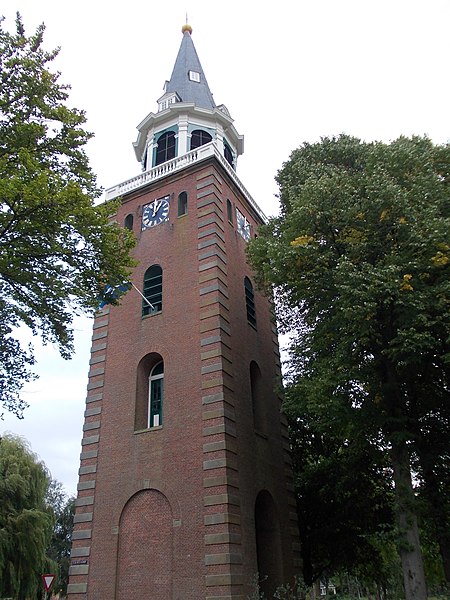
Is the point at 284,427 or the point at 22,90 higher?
the point at 22,90

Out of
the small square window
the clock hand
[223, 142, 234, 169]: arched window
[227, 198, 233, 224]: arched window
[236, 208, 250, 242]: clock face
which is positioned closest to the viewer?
the clock hand

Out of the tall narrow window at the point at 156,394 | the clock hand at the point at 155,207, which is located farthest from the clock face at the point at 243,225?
the tall narrow window at the point at 156,394

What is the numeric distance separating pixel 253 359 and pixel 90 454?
24.1 ft

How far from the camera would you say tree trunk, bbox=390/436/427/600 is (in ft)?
43.7

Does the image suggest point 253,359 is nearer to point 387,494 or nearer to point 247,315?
point 247,315

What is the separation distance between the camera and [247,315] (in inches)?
883

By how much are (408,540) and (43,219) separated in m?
12.7

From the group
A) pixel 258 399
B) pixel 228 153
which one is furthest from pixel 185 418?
pixel 228 153

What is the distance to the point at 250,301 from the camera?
23.4 m

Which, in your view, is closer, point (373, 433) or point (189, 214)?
point (373, 433)

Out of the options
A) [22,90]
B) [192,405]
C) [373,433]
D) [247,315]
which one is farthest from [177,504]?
[22,90]

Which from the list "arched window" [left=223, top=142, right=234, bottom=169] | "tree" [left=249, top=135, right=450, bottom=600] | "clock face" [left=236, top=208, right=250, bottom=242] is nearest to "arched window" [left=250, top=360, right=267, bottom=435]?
"tree" [left=249, top=135, right=450, bottom=600]

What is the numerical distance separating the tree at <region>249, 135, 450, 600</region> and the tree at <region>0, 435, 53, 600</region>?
646 inches

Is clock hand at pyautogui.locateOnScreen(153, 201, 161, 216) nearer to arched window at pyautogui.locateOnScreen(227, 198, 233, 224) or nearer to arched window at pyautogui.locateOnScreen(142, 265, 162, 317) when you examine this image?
arched window at pyautogui.locateOnScreen(142, 265, 162, 317)
